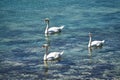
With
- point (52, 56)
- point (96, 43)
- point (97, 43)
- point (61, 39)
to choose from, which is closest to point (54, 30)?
point (61, 39)

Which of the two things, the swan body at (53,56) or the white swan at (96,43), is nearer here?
the swan body at (53,56)

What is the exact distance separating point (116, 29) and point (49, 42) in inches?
295

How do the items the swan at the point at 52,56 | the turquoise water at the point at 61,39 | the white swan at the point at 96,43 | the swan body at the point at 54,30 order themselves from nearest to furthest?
1. the turquoise water at the point at 61,39
2. the swan at the point at 52,56
3. the white swan at the point at 96,43
4. the swan body at the point at 54,30

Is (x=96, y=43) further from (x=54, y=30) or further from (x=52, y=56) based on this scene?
(x=54, y=30)

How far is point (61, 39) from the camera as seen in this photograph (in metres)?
34.8

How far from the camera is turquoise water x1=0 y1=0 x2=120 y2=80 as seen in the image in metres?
26.7

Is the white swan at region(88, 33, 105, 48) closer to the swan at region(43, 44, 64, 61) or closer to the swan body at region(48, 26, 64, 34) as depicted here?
the swan at region(43, 44, 64, 61)

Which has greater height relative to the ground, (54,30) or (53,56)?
(54,30)

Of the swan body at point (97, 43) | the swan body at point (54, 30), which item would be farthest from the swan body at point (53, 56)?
the swan body at point (54, 30)

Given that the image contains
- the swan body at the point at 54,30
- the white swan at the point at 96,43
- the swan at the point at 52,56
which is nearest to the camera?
the swan at the point at 52,56

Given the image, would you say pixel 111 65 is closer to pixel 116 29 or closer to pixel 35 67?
pixel 35 67

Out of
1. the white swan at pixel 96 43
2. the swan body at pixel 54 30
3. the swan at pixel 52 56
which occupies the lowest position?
the swan at pixel 52 56

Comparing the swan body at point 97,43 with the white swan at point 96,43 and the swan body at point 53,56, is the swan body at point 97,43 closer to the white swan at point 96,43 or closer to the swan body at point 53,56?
the white swan at point 96,43

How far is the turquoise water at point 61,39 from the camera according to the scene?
26.7 meters
